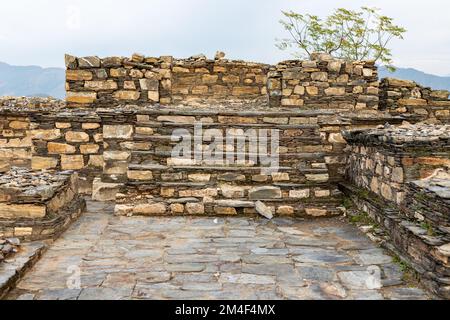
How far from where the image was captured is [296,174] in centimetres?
686

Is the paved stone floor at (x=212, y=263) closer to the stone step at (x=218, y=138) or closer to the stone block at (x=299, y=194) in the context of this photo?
the stone block at (x=299, y=194)

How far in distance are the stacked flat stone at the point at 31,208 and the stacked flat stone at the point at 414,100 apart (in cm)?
682

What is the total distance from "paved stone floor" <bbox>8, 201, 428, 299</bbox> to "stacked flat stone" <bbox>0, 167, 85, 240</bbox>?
9.9 inches

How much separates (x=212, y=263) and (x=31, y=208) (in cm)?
235

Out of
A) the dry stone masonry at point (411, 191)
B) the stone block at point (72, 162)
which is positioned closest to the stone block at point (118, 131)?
the stone block at point (72, 162)

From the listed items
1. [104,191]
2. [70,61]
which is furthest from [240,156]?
[70,61]

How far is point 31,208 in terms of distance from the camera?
5086 millimetres

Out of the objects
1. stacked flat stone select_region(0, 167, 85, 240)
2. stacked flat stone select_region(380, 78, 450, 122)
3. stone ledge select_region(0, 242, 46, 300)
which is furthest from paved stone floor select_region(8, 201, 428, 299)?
stacked flat stone select_region(380, 78, 450, 122)

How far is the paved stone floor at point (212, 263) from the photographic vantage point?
3.71 meters

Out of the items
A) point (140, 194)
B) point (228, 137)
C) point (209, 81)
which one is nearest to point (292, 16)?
point (209, 81)

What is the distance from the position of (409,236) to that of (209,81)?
7.75 meters

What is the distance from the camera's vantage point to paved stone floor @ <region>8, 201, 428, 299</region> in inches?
146

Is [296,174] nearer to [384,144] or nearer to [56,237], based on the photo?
[384,144]
